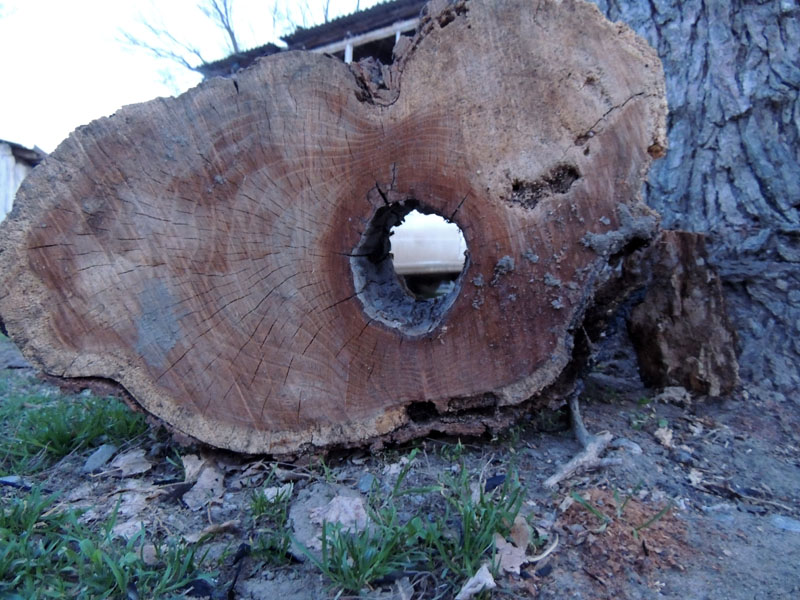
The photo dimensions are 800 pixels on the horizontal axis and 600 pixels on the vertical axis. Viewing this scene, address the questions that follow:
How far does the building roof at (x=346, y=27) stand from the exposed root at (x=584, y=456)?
604 centimetres

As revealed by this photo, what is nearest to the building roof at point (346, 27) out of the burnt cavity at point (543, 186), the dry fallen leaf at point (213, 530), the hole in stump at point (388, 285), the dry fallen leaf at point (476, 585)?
the hole in stump at point (388, 285)

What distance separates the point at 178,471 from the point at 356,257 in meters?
0.97

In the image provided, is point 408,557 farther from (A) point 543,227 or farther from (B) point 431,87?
(B) point 431,87

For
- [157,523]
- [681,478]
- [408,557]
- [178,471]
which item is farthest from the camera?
[178,471]

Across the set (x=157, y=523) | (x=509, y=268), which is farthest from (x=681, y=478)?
(x=157, y=523)

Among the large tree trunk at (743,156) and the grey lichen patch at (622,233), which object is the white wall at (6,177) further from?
the grey lichen patch at (622,233)

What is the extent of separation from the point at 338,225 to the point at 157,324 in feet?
2.18

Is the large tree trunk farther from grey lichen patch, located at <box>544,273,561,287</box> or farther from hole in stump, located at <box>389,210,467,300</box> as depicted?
hole in stump, located at <box>389,210,467,300</box>

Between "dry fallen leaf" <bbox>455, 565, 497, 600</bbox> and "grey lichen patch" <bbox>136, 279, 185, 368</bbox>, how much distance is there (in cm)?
114

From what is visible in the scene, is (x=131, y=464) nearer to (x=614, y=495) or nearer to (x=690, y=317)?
(x=614, y=495)

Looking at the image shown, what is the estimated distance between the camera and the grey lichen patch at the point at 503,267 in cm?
171

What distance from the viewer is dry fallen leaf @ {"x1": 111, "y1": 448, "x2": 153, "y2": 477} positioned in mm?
1950

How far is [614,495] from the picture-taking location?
5.25 ft

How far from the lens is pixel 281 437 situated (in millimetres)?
1859
